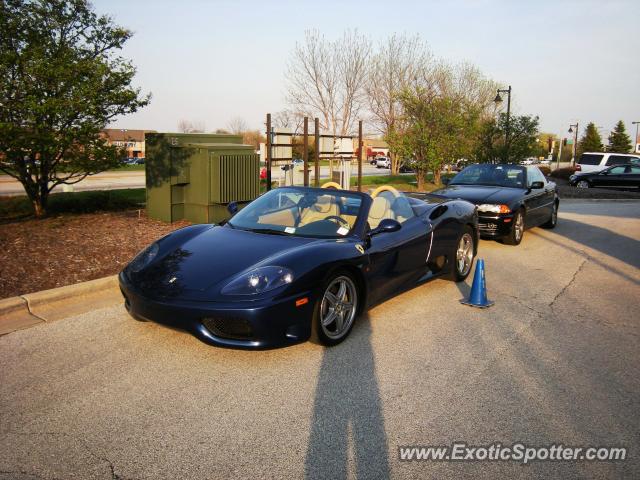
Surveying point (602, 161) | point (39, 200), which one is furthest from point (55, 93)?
point (602, 161)

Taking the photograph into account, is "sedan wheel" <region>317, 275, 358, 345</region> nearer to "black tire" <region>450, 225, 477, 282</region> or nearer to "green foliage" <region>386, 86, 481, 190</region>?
"black tire" <region>450, 225, 477, 282</region>

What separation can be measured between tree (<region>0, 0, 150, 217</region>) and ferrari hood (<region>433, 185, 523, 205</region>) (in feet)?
18.9

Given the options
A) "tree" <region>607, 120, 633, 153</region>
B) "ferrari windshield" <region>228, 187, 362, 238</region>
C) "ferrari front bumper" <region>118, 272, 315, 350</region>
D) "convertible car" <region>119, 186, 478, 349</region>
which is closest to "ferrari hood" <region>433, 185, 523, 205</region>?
"convertible car" <region>119, 186, 478, 349</region>

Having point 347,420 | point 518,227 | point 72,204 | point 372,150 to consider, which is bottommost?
point 347,420

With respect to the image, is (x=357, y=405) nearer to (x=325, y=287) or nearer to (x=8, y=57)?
(x=325, y=287)

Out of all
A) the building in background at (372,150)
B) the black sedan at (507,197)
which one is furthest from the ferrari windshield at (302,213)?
the building in background at (372,150)

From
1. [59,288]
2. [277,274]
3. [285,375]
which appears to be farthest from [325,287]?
[59,288]

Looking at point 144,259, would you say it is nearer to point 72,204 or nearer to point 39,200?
point 39,200

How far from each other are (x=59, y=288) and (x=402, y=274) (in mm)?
3549

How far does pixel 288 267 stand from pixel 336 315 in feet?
2.36

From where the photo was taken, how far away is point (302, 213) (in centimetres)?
541

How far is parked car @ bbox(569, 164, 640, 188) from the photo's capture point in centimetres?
2486

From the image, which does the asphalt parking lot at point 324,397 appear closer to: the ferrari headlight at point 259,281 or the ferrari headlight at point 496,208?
the ferrari headlight at point 259,281

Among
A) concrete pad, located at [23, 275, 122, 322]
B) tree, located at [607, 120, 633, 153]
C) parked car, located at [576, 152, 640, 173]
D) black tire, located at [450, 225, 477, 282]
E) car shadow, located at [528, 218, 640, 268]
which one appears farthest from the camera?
tree, located at [607, 120, 633, 153]
